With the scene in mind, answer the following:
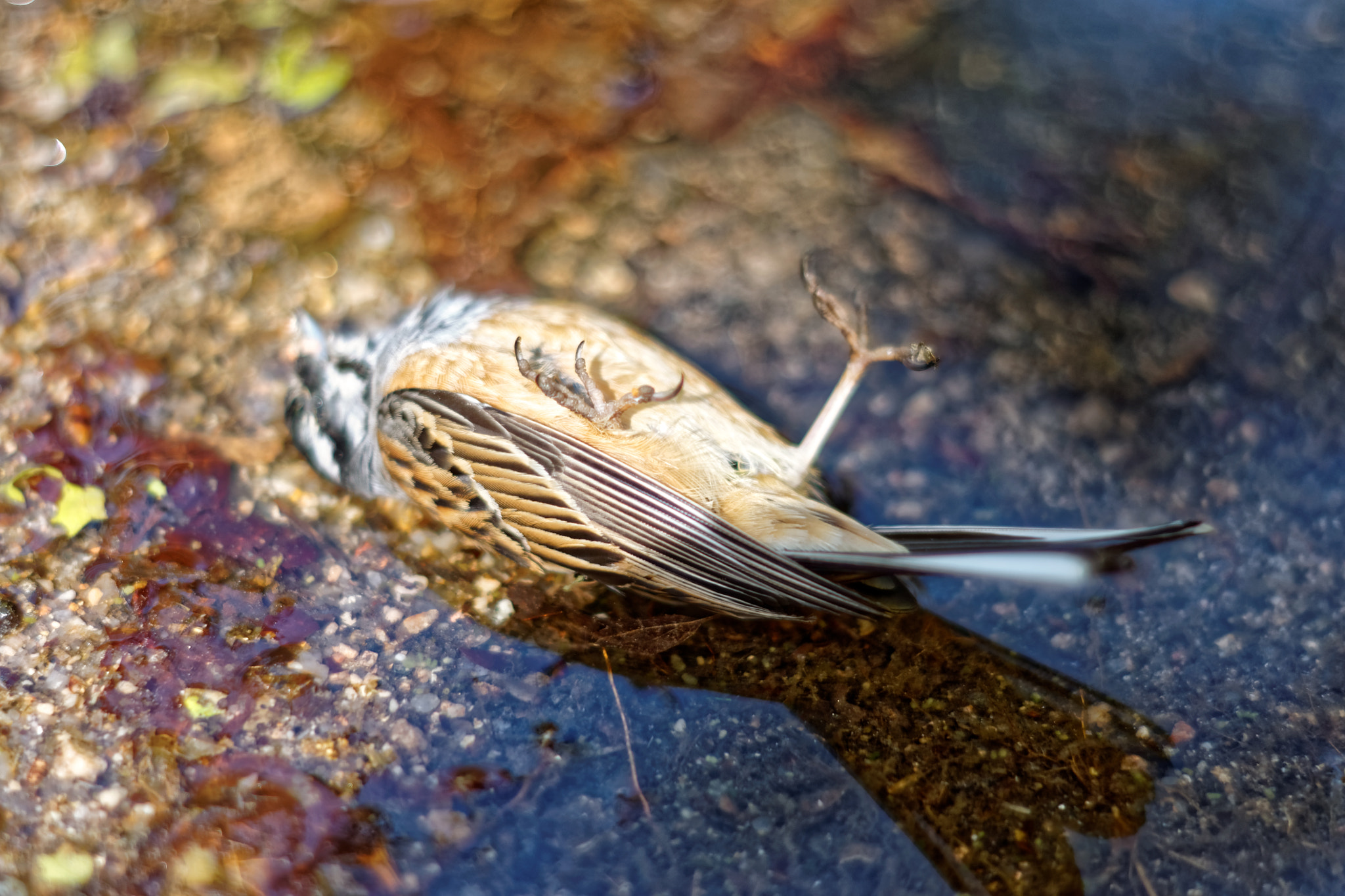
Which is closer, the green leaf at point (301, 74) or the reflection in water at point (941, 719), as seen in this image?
the reflection in water at point (941, 719)

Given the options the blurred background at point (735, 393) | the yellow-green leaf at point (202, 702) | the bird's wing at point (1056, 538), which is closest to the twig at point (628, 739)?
the blurred background at point (735, 393)

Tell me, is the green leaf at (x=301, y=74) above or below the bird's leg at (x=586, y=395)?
above

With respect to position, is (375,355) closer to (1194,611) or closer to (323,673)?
(323,673)

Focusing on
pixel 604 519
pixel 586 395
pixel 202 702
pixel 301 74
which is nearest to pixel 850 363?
pixel 586 395

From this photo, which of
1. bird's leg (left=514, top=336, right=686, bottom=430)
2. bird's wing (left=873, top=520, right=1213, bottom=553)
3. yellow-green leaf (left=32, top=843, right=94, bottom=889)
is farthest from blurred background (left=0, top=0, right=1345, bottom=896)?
bird's leg (left=514, top=336, right=686, bottom=430)

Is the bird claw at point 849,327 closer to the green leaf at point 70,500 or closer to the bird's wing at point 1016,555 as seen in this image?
the bird's wing at point 1016,555

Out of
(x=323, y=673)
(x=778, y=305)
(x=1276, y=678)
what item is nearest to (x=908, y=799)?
(x=1276, y=678)
